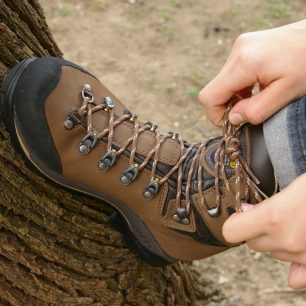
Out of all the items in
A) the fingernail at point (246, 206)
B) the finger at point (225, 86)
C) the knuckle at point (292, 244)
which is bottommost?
the knuckle at point (292, 244)

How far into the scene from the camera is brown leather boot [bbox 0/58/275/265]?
1.38 meters

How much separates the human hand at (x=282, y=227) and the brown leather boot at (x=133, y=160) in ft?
0.42

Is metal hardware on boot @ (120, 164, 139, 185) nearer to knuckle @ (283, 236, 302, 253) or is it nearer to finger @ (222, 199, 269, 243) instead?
finger @ (222, 199, 269, 243)

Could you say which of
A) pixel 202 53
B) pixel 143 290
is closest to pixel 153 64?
pixel 202 53

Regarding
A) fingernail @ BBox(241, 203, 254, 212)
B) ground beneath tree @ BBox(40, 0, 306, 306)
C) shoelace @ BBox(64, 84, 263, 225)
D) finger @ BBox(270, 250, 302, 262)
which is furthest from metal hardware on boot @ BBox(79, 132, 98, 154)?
ground beneath tree @ BBox(40, 0, 306, 306)

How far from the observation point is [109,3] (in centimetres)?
372

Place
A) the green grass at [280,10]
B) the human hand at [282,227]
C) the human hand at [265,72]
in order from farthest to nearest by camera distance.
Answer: the green grass at [280,10] < the human hand at [265,72] < the human hand at [282,227]

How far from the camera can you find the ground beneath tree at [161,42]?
3.11 m

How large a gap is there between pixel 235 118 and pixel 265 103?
92 millimetres

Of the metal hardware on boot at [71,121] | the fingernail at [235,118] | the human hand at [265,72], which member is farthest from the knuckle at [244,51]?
the metal hardware on boot at [71,121]

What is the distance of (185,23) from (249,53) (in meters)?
2.35

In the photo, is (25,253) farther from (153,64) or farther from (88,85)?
(153,64)

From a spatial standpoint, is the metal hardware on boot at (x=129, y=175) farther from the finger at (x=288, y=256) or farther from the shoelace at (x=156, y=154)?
the finger at (x=288, y=256)

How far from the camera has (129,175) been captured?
1.46 metres
